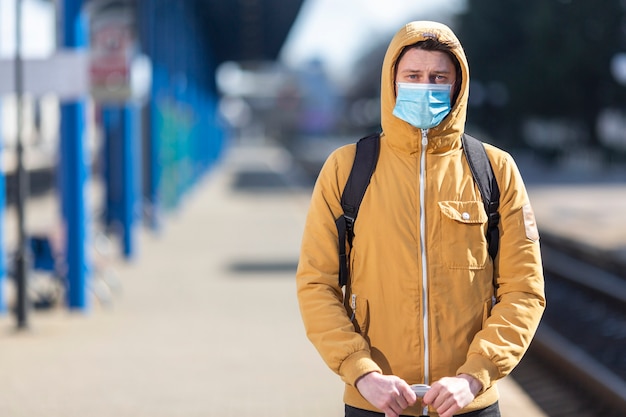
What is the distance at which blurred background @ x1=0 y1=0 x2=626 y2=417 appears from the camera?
10.2 meters

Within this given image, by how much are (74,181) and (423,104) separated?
8.12 metres

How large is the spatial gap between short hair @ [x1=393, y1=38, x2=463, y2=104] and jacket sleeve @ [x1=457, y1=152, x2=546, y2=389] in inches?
9.1

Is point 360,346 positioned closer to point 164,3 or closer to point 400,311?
point 400,311

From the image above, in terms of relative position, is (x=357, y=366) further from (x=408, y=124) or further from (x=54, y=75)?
(x=54, y=75)

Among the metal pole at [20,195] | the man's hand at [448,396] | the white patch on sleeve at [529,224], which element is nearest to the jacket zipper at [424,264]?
the man's hand at [448,396]

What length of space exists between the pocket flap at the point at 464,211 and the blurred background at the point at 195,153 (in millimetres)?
3972

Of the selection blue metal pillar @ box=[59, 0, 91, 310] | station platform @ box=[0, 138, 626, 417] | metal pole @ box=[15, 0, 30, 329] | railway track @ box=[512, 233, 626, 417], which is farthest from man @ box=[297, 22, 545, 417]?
blue metal pillar @ box=[59, 0, 91, 310]

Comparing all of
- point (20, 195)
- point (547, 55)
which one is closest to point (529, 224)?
point (20, 195)

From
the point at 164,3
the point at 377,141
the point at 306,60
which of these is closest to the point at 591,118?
the point at 164,3

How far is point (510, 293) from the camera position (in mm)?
2928

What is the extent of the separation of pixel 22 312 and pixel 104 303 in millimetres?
1663

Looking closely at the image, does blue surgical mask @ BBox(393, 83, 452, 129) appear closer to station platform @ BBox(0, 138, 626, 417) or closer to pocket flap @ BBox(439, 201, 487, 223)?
pocket flap @ BBox(439, 201, 487, 223)

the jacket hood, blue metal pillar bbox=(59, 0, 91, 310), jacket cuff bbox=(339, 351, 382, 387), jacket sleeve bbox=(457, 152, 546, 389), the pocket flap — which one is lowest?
blue metal pillar bbox=(59, 0, 91, 310)

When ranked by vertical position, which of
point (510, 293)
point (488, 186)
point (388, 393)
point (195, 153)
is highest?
point (488, 186)
